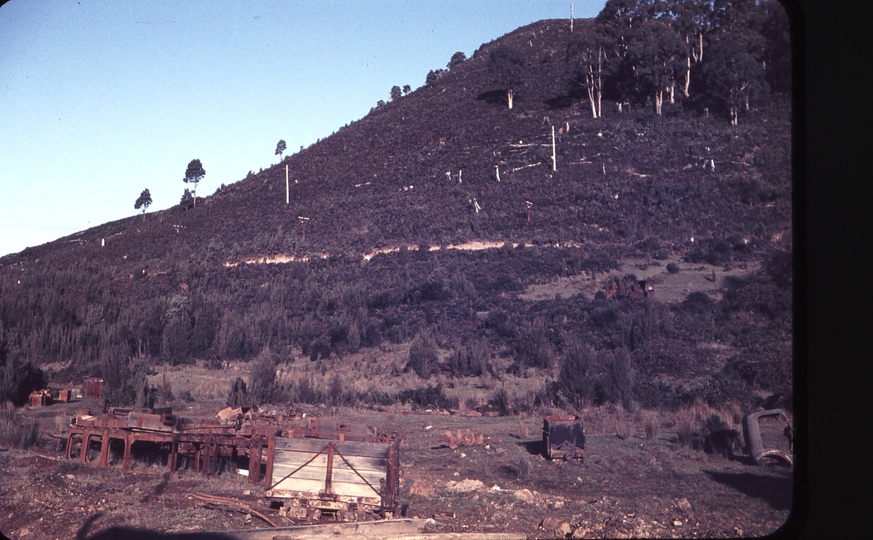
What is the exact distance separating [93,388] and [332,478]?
11.7 metres

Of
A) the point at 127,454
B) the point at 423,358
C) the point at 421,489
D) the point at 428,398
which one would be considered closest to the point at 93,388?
the point at 127,454

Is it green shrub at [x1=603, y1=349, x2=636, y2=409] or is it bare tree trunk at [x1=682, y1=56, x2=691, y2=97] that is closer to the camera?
green shrub at [x1=603, y1=349, x2=636, y2=409]

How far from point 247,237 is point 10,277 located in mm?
11867

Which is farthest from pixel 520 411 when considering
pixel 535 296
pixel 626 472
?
pixel 535 296

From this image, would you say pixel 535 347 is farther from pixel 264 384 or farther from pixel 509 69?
pixel 509 69

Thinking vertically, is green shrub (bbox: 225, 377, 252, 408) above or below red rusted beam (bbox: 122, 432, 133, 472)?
below

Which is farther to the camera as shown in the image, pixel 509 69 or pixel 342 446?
pixel 509 69

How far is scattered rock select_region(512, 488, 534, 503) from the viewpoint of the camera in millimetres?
8706

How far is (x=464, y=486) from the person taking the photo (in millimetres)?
9453

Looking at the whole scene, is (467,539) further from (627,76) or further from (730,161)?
(627,76)

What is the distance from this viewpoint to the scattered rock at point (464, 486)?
30.6ft

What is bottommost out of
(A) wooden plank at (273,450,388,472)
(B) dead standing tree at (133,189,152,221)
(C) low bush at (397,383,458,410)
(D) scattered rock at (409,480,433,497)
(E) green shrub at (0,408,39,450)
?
(C) low bush at (397,383,458,410)

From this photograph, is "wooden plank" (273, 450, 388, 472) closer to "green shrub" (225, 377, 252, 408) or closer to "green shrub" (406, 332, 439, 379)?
"green shrub" (225, 377, 252, 408)

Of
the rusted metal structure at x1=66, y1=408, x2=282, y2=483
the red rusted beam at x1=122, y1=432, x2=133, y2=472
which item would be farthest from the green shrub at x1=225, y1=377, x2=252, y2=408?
the red rusted beam at x1=122, y1=432, x2=133, y2=472
